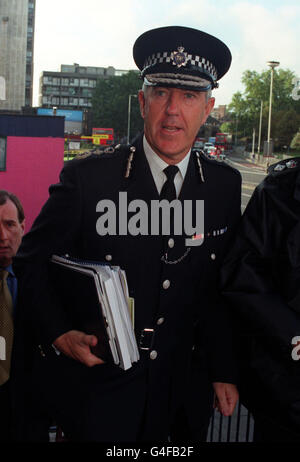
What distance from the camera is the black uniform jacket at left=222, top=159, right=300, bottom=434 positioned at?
1.87m

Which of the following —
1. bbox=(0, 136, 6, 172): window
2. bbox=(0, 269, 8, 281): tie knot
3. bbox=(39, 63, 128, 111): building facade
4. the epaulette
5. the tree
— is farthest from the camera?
bbox=(39, 63, 128, 111): building facade

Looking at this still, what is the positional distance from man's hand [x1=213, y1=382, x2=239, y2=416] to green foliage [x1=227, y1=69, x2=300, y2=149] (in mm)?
56075

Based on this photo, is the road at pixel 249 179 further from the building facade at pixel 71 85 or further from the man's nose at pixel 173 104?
the building facade at pixel 71 85

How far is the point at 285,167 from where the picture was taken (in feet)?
6.68

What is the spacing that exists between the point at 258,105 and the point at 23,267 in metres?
71.4

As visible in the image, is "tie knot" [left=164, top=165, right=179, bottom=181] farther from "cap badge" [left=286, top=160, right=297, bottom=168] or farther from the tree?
the tree

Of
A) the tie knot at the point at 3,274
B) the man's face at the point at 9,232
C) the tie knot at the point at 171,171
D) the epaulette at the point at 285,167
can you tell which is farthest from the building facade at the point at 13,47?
the epaulette at the point at 285,167

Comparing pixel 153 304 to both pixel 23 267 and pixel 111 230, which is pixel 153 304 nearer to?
pixel 111 230

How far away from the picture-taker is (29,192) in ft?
63.6

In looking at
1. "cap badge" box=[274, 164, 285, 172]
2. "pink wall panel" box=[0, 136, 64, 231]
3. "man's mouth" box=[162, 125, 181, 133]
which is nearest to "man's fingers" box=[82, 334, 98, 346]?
"man's mouth" box=[162, 125, 181, 133]

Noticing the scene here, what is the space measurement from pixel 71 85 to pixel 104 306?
125m

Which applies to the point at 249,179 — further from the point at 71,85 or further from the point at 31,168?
the point at 71,85

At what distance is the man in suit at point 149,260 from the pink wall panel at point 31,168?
1696 centimetres

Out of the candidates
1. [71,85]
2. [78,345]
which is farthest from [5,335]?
[71,85]
